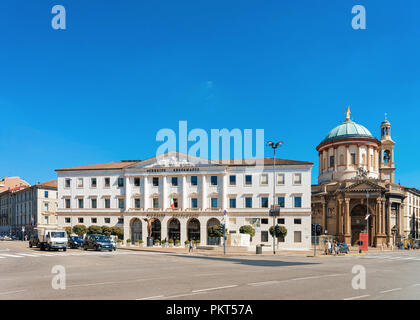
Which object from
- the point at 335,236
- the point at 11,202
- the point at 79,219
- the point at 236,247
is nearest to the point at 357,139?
the point at 335,236

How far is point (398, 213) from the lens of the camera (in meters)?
77.2

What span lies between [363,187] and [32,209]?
70.0 m

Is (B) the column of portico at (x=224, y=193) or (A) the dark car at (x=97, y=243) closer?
(A) the dark car at (x=97, y=243)

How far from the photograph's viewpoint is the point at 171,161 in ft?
210

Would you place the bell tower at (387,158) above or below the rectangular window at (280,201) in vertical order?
above

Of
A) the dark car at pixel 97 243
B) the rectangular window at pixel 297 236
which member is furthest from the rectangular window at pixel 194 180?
the dark car at pixel 97 243

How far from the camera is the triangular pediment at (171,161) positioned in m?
62.8

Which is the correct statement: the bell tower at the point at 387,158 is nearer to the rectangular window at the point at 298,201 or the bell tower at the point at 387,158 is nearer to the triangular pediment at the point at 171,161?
the rectangular window at the point at 298,201

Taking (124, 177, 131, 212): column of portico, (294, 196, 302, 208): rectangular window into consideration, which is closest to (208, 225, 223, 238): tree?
(294, 196, 302, 208): rectangular window

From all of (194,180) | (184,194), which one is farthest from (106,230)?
(194,180)

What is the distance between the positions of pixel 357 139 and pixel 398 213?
1706 cm

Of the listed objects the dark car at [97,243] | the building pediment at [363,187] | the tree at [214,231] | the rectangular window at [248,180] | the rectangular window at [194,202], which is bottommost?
the tree at [214,231]

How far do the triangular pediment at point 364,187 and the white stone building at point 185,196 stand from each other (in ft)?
55.7
